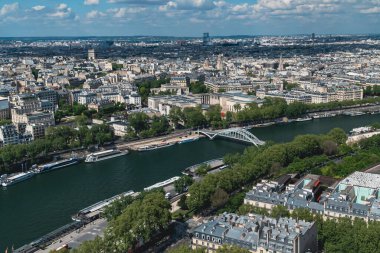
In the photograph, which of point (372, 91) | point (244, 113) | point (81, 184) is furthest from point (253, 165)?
point (372, 91)

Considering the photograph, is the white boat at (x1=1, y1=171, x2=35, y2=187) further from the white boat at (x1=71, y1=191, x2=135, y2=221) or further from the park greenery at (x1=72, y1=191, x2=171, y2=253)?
the park greenery at (x1=72, y1=191, x2=171, y2=253)

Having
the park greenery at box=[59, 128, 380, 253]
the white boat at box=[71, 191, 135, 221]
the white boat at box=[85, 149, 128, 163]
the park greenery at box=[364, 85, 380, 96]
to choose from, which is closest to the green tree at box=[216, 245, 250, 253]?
the park greenery at box=[59, 128, 380, 253]

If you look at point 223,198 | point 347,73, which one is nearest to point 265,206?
point 223,198

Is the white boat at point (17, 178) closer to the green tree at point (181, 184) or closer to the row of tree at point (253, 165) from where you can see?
the green tree at point (181, 184)

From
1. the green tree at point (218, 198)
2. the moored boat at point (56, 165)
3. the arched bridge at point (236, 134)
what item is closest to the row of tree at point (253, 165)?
the green tree at point (218, 198)

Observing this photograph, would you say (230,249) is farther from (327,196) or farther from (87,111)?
(87,111)

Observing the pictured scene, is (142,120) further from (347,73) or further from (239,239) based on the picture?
(347,73)
